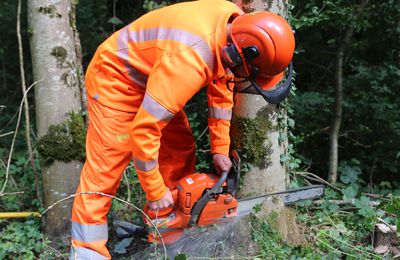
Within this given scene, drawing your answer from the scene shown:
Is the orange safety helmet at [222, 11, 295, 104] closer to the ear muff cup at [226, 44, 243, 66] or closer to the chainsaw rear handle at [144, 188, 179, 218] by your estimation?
the ear muff cup at [226, 44, 243, 66]

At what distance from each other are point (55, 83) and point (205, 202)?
167 centimetres

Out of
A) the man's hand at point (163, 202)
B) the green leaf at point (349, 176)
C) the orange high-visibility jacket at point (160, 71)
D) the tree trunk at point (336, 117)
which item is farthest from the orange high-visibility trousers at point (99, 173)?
the tree trunk at point (336, 117)

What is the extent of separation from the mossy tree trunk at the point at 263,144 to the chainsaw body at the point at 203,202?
15 centimetres

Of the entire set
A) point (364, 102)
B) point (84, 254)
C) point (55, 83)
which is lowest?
point (84, 254)

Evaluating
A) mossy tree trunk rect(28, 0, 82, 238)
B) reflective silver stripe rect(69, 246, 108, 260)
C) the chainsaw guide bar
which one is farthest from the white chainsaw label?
mossy tree trunk rect(28, 0, 82, 238)

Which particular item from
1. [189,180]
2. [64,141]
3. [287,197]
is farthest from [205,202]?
Answer: [64,141]

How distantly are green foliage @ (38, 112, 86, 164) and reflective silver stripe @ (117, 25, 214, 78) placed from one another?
3.75 ft

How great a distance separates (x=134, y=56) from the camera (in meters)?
2.84

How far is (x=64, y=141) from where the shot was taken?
379cm

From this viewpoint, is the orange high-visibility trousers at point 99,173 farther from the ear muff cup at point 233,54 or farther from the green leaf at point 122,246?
the ear muff cup at point 233,54

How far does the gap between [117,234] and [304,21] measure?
2.48 meters

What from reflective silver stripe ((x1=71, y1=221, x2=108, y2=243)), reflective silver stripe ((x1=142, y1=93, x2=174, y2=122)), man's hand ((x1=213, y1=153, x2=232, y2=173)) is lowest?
reflective silver stripe ((x1=71, y1=221, x2=108, y2=243))

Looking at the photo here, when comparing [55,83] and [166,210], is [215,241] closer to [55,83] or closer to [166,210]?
[166,210]

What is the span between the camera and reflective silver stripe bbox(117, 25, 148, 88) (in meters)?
2.86
